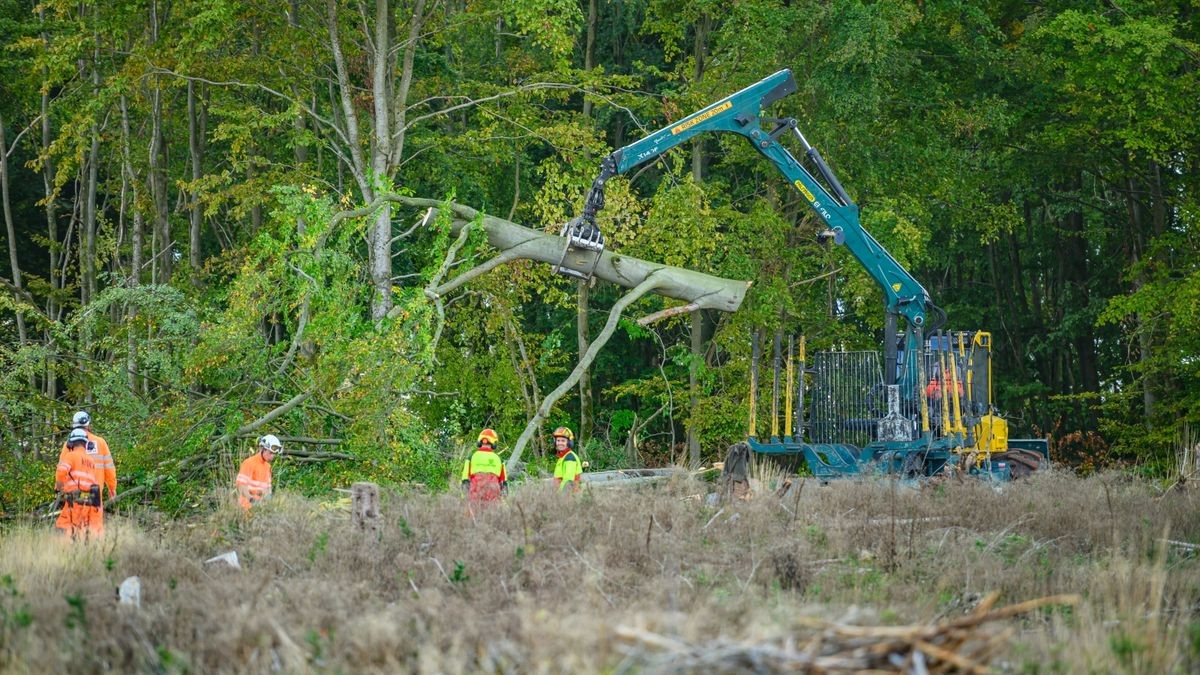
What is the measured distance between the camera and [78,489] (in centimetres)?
1376

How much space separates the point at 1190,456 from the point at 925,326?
4.26 m

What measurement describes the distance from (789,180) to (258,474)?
8553 mm

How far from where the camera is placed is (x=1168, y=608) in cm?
961

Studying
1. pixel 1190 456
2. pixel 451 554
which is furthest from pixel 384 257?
pixel 1190 456

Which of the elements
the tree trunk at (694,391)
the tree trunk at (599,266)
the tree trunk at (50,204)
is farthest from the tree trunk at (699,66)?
the tree trunk at (50,204)

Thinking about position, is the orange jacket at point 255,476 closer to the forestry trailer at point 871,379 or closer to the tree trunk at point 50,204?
the forestry trailer at point 871,379

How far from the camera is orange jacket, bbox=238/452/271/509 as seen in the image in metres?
14.7

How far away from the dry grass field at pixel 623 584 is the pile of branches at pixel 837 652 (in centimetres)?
2

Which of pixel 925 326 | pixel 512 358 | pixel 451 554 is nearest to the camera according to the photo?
pixel 451 554

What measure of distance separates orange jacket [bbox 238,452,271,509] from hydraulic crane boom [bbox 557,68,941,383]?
5.14m

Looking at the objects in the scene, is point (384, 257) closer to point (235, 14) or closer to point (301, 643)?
point (235, 14)

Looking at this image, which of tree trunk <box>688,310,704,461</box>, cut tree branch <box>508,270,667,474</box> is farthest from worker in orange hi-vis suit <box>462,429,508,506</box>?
tree trunk <box>688,310,704,461</box>

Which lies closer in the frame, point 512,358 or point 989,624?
point 989,624

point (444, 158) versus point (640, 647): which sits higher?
point (444, 158)
